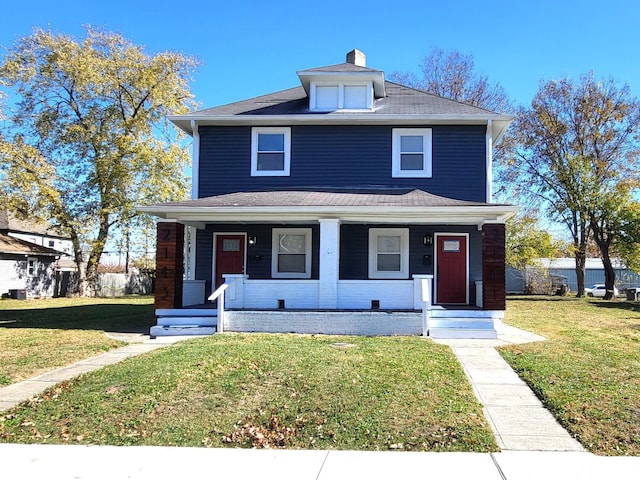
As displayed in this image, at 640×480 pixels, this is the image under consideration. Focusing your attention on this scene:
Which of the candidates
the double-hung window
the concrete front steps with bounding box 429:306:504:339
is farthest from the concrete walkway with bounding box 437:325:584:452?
the double-hung window

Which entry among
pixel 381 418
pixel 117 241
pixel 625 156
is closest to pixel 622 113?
pixel 625 156

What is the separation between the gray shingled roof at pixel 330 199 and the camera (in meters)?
11.9

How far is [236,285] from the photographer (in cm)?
1209

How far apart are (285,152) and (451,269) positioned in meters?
5.75

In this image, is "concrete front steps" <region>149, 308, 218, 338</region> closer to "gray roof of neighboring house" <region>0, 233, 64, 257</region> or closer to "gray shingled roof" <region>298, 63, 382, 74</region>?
"gray shingled roof" <region>298, 63, 382, 74</region>

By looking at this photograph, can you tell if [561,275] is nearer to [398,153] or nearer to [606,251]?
[606,251]

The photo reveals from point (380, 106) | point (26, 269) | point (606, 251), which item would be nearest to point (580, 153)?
point (606, 251)

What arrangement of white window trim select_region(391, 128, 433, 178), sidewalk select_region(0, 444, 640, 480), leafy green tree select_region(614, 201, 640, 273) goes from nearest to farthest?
sidewalk select_region(0, 444, 640, 480), white window trim select_region(391, 128, 433, 178), leafy green tree select_region(614, 201, 640, 273)

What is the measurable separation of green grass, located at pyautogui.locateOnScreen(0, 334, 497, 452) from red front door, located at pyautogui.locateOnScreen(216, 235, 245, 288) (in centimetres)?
651

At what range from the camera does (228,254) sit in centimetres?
1445

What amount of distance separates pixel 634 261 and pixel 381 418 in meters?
22.4

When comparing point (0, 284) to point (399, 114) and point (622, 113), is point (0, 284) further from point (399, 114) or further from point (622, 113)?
point (622, 113)

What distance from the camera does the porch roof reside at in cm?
1143

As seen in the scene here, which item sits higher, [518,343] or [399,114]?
[399,114]
